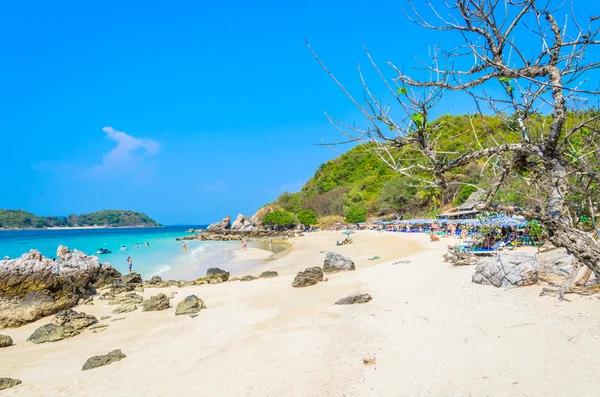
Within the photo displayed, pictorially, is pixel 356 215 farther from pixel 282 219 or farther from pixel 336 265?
pixel 336 265

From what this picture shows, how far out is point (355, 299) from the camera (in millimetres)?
9969

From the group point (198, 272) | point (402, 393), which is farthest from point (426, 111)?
point (198, 272)

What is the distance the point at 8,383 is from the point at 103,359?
153cm

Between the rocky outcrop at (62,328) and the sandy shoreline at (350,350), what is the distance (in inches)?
12.5

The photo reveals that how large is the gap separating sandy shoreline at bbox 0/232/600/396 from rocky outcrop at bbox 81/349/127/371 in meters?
0.18

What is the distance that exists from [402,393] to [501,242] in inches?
590

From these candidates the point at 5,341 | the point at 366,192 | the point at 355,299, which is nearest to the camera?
the point at 5,341

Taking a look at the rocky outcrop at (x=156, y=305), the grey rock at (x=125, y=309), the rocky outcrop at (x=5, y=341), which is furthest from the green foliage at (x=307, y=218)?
the rocky outcrop at (x=5, y=341)

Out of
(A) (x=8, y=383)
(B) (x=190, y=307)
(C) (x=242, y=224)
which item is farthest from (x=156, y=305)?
(C) (x=242, y=224)

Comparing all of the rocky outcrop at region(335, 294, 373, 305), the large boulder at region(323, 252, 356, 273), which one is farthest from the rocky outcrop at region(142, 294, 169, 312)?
the large boulder at region(323, 252, 356, 273)

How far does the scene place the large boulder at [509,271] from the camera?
29.4 ft

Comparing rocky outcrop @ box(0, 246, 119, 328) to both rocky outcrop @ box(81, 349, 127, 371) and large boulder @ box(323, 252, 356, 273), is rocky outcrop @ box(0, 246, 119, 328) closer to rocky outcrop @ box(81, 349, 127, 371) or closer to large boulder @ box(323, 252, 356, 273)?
rocky outcrop @ box(81, 349, 127, 371)

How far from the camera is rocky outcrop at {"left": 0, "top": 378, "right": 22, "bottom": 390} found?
6357 mm

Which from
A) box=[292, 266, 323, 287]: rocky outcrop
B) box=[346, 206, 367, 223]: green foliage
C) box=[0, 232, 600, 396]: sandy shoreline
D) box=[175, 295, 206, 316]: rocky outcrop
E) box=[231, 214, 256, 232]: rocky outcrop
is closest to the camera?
box=[0, 232, 600, 396]: sandy shoreline
